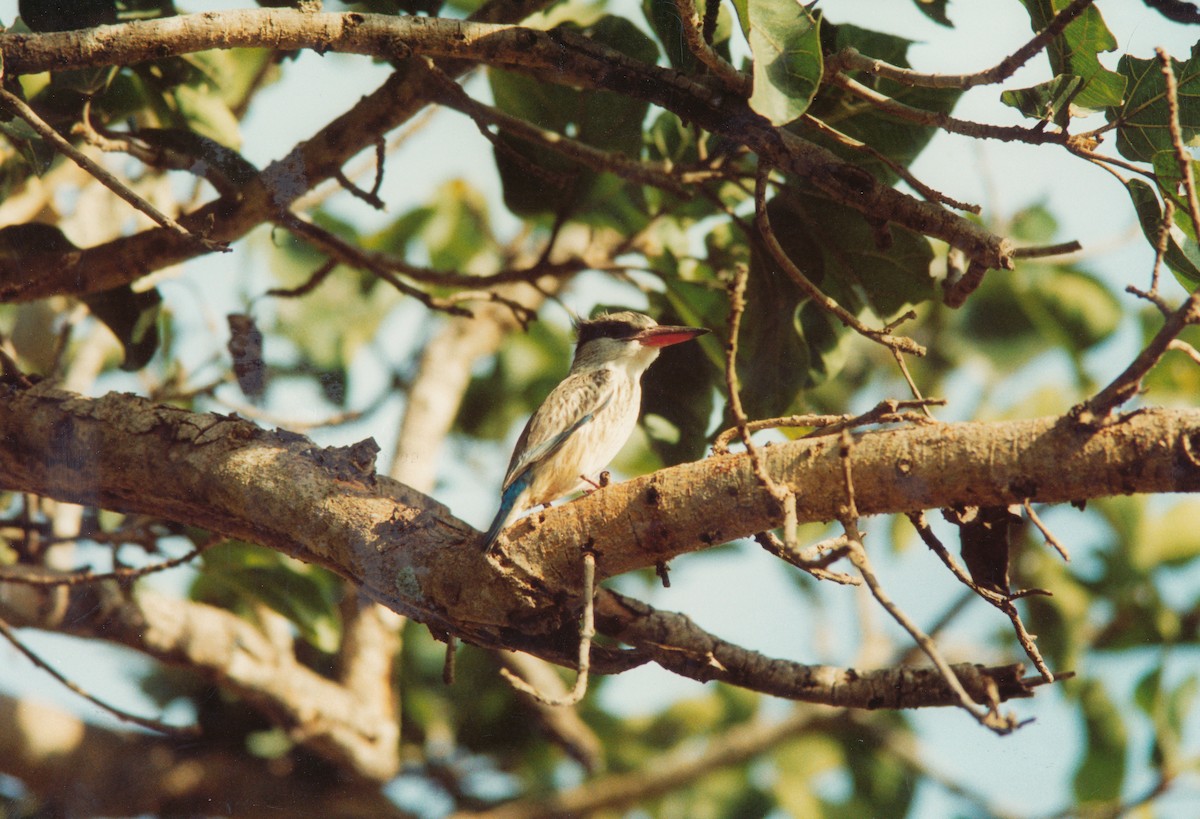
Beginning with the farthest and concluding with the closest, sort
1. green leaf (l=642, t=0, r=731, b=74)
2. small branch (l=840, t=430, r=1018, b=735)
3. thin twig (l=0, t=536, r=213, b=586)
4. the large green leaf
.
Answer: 1. the large green leaf
2. thin twig (l=0, t=536, r=213, b=586)
3. green leaf (l=642, t=0, r=731, b=74)
4. small branch (l=840, t=430, r=1018, b=735)

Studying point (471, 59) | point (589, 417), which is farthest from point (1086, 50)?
point (589, 417)

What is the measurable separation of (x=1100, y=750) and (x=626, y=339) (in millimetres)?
3152

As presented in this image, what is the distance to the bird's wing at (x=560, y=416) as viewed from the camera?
3.31 metres

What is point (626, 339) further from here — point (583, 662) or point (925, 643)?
point (925, 643)

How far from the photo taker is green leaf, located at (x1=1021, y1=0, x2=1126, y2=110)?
2.32 meters

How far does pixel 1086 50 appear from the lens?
7.68 ft

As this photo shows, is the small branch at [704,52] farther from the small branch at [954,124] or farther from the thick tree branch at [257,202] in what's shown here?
the thick tree branch at [257,202]

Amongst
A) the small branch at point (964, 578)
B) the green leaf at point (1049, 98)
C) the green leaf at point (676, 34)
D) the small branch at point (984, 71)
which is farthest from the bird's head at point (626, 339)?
the small branch at point (964, 578)

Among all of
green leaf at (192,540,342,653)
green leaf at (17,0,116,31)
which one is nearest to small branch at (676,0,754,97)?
green leaf at (17,0,116,31)

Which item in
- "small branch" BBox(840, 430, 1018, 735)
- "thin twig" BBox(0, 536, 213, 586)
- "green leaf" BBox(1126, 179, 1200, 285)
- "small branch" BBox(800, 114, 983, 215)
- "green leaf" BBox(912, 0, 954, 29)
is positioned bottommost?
"small branch" BBox(840, 430, 1018, 735)

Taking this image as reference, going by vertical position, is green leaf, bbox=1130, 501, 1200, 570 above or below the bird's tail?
above

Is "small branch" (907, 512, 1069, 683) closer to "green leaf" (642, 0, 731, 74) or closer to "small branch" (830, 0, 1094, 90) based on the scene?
"small branch" (830, 0, 1094, 90)

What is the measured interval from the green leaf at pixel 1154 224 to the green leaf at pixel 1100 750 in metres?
3.30

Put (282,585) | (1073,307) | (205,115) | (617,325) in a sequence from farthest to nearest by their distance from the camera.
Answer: (1073,307), (617,325), (282,585), (205,115)
